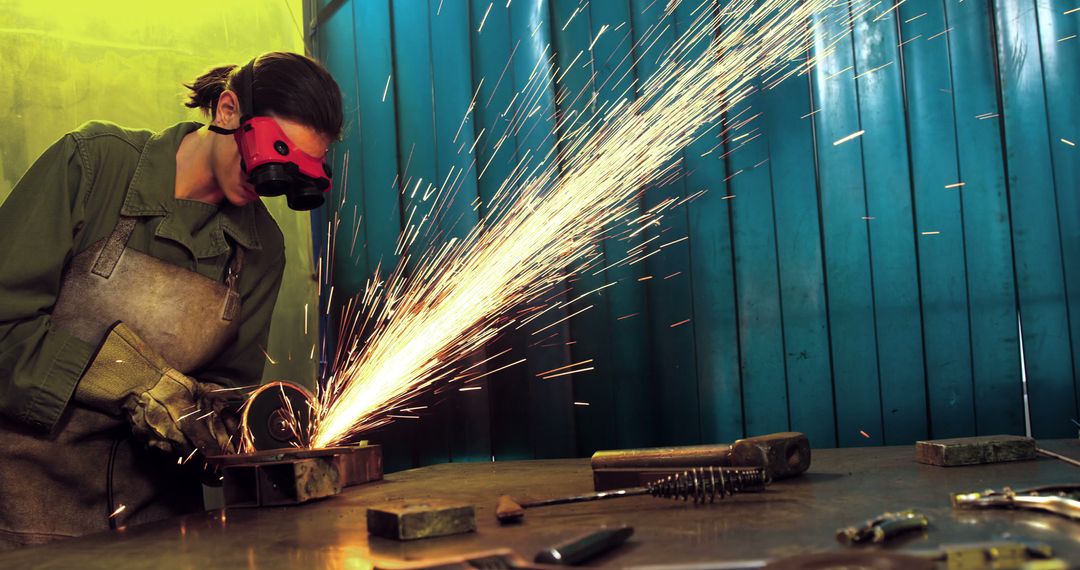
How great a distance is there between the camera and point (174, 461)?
2307 mm

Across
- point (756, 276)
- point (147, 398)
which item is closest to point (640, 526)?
point (147, 398)

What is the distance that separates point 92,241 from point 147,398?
1.60ft

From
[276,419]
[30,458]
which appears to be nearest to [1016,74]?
[276,419]

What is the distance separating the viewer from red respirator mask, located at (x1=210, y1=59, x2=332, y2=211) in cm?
216

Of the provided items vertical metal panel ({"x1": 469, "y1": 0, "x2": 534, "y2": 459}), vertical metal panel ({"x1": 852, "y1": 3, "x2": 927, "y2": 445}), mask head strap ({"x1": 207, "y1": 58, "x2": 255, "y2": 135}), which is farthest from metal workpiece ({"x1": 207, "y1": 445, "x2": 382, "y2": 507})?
vertical metal panel ({"x1": 852, "y1": 3, "x2": 927, "y2": 445})

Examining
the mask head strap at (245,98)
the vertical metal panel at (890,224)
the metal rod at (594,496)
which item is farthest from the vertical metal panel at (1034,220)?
→ the mask head strap at (245,98)

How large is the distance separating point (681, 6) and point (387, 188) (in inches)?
61.5

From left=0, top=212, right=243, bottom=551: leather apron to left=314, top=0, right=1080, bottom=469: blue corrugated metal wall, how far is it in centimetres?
130

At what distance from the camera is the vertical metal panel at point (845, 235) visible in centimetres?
286

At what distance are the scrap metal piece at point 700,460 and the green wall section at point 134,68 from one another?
2.37m

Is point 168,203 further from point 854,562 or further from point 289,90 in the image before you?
point 854,562

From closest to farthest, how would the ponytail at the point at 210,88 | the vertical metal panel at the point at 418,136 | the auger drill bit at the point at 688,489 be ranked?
the auger drill bit at the point at 688,489 → the ponytail at the point at 210,88 → the vertical metal panel at the point at 418,136

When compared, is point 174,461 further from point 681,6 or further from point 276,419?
point 681,6

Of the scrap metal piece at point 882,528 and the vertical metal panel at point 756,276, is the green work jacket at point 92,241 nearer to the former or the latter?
the vertical metal panel at point 756,276
